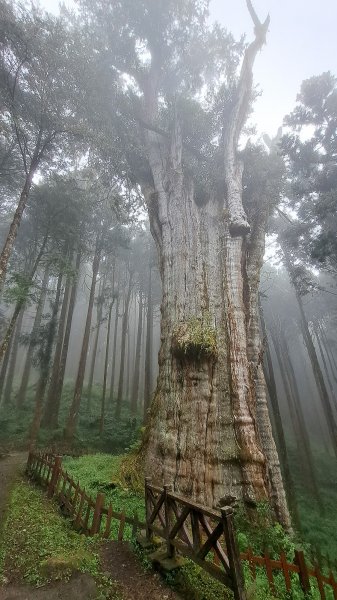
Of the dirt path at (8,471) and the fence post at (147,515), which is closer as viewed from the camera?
the fence post at (147,515)

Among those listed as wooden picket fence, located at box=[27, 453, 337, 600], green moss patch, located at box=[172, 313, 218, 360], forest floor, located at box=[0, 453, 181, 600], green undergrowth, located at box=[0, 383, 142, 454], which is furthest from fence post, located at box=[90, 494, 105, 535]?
green undergrowth, located at box=[0, 383, 142, 454]

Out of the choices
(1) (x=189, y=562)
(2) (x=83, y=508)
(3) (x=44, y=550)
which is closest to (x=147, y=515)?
(1) (x=189, y=562)

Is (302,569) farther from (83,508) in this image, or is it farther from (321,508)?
(321,508)

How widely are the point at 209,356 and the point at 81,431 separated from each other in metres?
11.1

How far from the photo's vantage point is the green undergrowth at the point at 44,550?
168 inches

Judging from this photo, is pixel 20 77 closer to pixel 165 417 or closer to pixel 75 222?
pixel 75 222

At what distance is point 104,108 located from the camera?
44.9 ft

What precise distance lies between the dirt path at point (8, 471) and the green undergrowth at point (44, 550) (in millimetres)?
590

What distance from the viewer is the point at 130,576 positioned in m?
4.34

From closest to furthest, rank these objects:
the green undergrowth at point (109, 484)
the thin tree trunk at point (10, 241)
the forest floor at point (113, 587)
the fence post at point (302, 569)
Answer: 1. the forest floor at point (113, 587)
2. the fence post at point (302, 569)
3. the green undergrowth at point (109, 484)
4. the thin tree trunk at point (10, 241)

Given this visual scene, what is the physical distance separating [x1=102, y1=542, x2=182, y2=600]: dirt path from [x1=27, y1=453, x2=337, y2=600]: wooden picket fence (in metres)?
0.26

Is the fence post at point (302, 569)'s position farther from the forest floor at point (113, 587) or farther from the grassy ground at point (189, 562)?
the forest floor at point (113, 587)

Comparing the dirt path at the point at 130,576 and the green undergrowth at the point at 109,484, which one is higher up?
the green undergrowth at the point at 109,484

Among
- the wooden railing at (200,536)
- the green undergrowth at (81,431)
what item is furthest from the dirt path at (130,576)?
the green undergrowth at (81,431)
